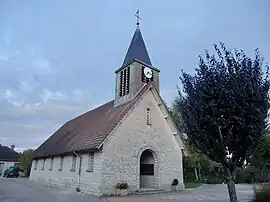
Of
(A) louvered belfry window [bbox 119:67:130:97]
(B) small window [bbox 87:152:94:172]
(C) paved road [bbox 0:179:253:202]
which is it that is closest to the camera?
(C) paved road [bbox 0:179:253:202]

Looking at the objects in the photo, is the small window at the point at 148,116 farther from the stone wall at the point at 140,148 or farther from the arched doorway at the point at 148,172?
the arched doorway at the point at 148,172

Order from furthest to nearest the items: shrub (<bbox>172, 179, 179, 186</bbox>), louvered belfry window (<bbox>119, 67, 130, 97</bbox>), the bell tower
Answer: louvered belfry window (<bbox>119, 67, 130, 97</bbox>) < the bell tower < shrub (<bbox>172, 179, 179, 186</bbox>)

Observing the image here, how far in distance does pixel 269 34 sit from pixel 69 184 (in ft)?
52.9

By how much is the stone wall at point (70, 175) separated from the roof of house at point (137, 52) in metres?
8.40

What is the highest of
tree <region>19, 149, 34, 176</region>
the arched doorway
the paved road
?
tree <region>19, 149, 34, 176</region>

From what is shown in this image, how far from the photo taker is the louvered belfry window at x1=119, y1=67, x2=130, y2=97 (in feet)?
68.4

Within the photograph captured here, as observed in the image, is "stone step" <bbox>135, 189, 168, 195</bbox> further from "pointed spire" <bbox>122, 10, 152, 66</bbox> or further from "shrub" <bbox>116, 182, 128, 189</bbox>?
"pointed spire" <bbox>122, 10, 152, 66</bbox>

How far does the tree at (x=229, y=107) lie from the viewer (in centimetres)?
814

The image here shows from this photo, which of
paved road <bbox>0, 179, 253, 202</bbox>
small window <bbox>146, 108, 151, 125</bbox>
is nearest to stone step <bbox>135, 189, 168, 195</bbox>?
paved road <bbox>0, 179, 253, 202</bbox>

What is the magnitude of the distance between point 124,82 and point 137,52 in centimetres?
278

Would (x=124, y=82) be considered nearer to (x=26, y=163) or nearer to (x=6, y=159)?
(x=26, y=163)

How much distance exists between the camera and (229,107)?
8234 millimetres

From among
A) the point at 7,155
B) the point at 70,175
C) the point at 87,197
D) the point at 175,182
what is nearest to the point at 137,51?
the point at 175,182

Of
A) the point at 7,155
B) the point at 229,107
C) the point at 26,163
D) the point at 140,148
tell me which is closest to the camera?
the point at 229,107
